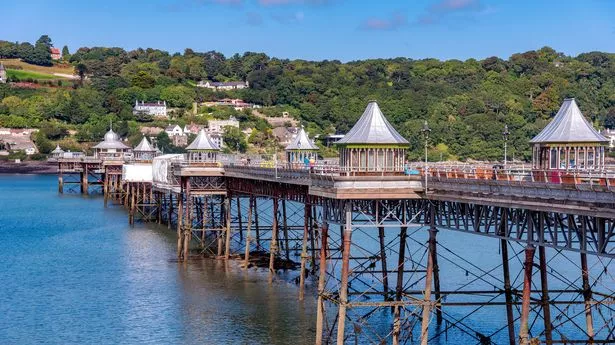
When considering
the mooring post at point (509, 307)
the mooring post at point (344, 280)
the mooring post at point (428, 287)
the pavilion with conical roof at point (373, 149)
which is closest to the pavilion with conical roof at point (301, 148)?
the pavilion with conical roof at point (373, 149)

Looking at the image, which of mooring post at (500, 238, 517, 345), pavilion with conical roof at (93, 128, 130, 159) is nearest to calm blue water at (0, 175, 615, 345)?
mooring post at (500, 238, 517, 345)

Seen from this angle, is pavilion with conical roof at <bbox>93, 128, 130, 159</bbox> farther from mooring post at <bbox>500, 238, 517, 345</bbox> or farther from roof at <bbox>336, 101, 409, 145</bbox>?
mooring post at <bbox>500, 238, 517, 345</bbox>

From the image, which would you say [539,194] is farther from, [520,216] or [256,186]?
[256,186]

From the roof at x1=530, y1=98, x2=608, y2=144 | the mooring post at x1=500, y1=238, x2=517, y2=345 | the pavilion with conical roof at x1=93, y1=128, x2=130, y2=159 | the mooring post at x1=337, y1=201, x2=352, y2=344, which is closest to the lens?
the mooring post at x1=337, y1=201, x2=352, y2=344

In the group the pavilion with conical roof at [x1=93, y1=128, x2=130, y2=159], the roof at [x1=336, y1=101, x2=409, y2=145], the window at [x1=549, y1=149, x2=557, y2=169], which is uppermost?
the roof at [x1=336, y1=101, x2=409, y2=145]

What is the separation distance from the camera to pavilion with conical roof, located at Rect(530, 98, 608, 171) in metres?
41.7

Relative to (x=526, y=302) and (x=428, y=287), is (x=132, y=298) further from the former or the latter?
(x=526, y=302)

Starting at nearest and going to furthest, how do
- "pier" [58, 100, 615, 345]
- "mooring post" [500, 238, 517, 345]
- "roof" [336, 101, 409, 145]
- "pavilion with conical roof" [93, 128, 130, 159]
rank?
"pier" [58, 100, 615, 345]
"mooring post" [500, 238, 517, 345]
"roof" [336, 101, 409, 145]
"pavilion with conical roof" [93, 128, 130, 159]

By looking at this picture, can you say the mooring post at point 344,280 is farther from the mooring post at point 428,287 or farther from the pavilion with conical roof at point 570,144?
the pavilion with conical roof at point 570,144

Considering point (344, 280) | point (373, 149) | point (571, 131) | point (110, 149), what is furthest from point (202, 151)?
point (110, 149)

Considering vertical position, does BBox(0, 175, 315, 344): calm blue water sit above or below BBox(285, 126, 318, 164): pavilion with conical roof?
below

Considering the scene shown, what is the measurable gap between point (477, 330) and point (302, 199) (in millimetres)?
12531

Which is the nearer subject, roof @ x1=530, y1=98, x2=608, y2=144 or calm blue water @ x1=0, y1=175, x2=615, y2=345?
roof @ x1=530, y1=98, x2=608, y2=144

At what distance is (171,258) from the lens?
75188 mm
